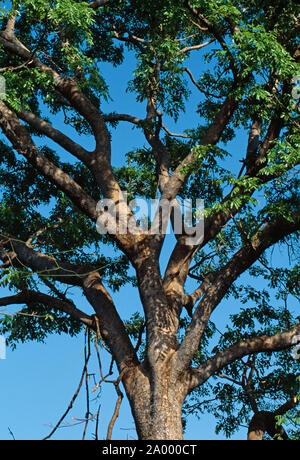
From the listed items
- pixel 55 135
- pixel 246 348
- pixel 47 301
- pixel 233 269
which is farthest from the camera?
pixel 55 135

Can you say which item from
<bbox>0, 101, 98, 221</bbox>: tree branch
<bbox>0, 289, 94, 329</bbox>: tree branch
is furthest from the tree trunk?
<bbox>0, 101, 98, 221</bbox>: tree branch

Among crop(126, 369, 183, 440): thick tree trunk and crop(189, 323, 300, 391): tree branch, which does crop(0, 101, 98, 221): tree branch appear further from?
crop(189, 323, 300, 391): tree branch

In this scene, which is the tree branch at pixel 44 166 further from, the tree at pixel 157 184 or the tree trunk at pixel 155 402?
the tree trunk at pixel 155 402

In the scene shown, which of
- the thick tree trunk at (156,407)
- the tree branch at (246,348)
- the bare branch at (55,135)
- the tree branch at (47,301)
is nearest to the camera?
the thick tree trunk at (156,407)

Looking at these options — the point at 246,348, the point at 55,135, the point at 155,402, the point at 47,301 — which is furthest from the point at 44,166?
the point at 246,348

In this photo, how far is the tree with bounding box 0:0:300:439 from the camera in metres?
7.72

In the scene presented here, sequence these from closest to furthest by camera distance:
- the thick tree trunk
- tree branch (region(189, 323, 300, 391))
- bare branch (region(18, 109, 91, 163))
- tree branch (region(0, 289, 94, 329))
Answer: the thick tree trunk, tree branch (region(189, 323, 300, 391)), tree branch (region(0, 289, 94, 329)), bare branch (region(18, 109, 91, 163))

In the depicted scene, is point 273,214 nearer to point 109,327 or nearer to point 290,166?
point 290,166

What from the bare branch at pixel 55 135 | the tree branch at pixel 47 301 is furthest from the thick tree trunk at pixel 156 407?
the bare branch at pixel 55 135

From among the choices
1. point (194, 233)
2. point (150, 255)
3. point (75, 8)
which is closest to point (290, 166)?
point (194, 233)

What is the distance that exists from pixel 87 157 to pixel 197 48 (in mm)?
3575

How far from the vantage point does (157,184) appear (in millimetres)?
10055

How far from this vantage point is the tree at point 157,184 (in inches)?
304

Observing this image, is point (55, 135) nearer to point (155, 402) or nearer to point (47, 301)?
point (47, 301)
